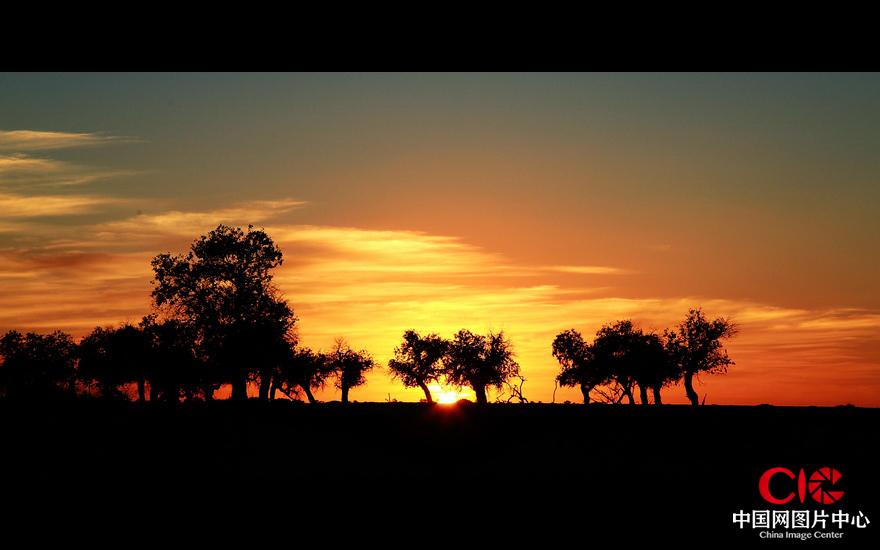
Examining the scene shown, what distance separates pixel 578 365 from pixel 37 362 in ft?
222

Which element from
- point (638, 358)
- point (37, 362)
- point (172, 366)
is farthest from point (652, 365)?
point (37, 362)

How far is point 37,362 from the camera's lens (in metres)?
90.6

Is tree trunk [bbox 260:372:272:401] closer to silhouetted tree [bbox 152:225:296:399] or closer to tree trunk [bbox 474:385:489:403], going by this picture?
silhouetted tree [bbox 152:225:296:399]

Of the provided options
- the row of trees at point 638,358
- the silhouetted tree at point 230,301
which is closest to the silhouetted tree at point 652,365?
the row of trees at point 638,358

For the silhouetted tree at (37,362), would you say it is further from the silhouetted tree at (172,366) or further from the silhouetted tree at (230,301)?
the silhouetted tree at (230,301)

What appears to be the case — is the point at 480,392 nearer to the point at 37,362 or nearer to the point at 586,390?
the point at 586,390

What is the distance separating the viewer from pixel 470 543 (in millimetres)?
11469

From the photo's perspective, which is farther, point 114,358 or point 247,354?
point 114,358
